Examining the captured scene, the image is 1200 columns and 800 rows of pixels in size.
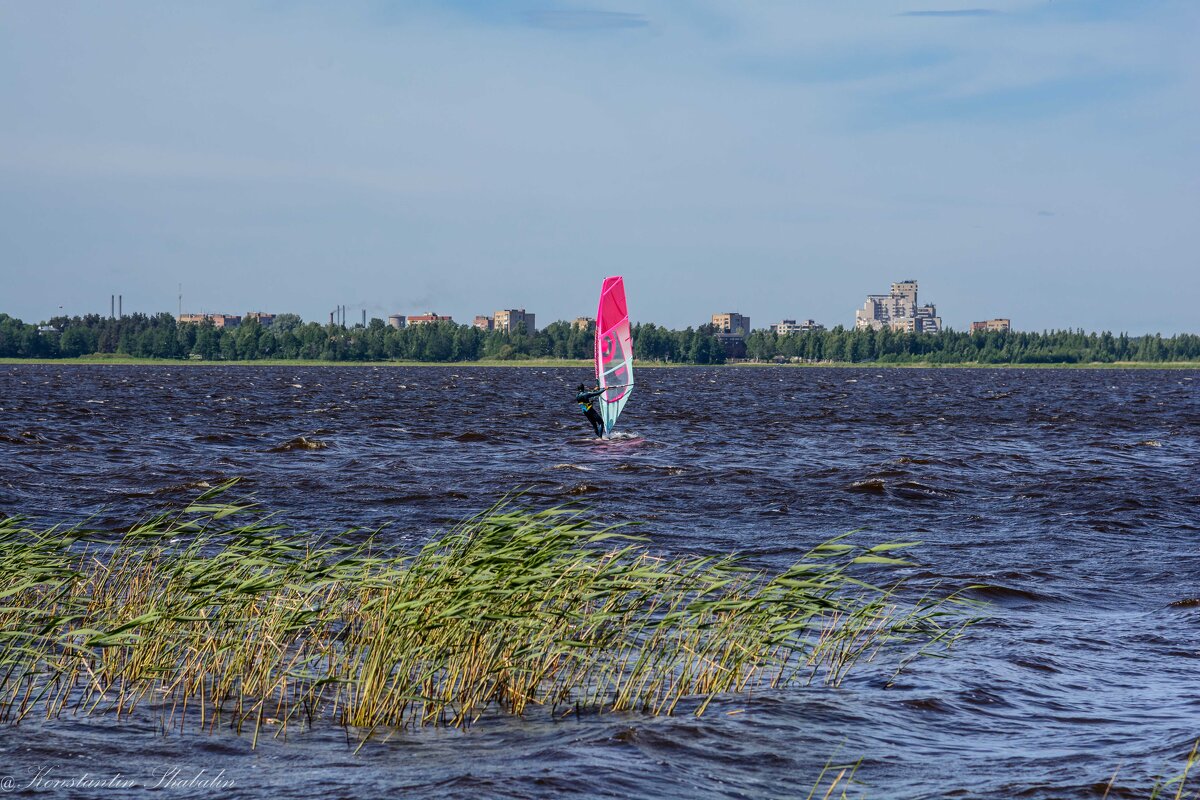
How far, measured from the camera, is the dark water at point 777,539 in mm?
9883

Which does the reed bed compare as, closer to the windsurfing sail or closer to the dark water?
the dark water

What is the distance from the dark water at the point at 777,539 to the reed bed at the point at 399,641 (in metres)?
0.42

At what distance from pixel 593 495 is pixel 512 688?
19.0m

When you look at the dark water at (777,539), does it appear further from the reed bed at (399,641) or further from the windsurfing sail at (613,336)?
the windsurfing sail at (613,336)

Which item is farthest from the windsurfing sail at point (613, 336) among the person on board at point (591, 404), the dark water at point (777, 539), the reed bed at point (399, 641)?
the reed bed at point (399, 641)

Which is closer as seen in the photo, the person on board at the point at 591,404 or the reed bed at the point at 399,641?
the reed bed at the point at 399,641

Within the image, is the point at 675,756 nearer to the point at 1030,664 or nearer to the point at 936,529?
the point at 1030,664

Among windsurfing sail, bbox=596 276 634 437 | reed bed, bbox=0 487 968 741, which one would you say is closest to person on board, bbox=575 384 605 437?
windsurfing sail, bbox=596 276 634 437

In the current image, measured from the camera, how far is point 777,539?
23.4m

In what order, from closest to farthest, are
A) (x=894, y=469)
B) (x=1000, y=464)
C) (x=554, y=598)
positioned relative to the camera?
(x=554, y=598)
(x=894, y=469)
(x=1000, y=464)

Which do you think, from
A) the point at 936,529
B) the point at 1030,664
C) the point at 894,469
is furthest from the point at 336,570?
the point at 894,469

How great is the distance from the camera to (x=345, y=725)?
10.6m

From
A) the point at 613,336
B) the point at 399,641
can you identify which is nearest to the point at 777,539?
the point at 399,641

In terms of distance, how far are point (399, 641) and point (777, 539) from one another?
13.7 m
